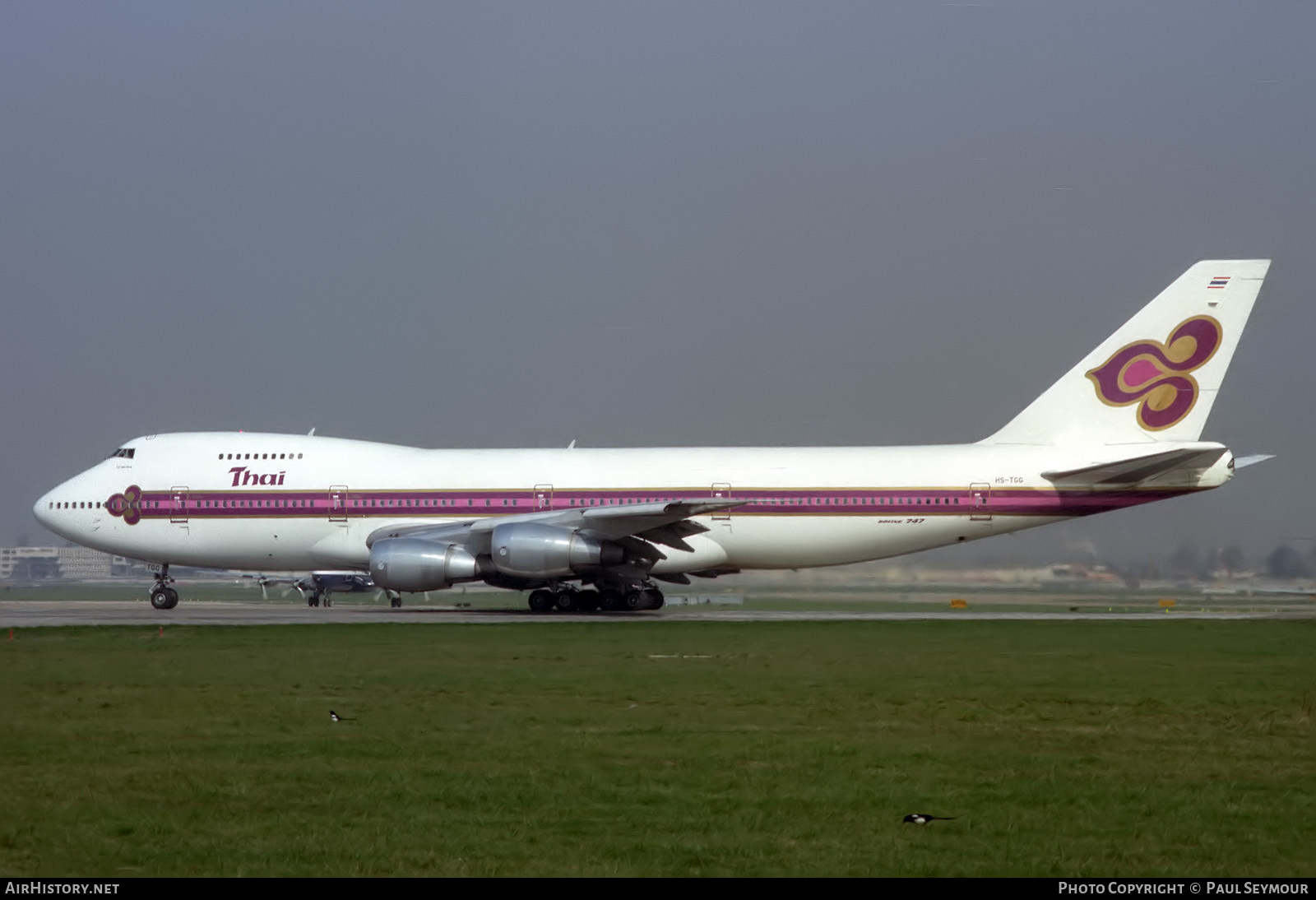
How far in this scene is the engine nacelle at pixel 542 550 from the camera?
29.0 metres

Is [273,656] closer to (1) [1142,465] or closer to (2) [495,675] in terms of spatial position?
(2) [495,675]

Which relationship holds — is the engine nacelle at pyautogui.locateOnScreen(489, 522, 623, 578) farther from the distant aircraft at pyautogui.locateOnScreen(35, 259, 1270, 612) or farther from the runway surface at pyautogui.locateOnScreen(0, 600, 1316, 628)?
Answer: the runway surface at pyautogui.locateOnScreen(0, 600, 1316, 628)

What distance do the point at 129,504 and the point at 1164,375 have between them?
23.3 meters

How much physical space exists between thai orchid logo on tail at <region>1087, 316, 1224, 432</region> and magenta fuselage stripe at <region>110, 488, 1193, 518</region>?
7.51 ft

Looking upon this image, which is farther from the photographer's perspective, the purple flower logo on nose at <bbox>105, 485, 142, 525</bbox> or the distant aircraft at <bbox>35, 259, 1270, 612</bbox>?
the purple flower logo on nose at <bbox>105, 485, 142, 525</bbox>

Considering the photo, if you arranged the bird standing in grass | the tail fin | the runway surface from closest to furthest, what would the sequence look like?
the bird standing in grass
the runway surface
the tail fin

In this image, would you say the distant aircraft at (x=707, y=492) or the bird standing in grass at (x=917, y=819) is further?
the distant aircraft at (x=707, y=492)

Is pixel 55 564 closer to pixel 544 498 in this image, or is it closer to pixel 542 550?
pixel 544 498

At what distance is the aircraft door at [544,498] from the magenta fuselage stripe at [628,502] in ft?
0.06

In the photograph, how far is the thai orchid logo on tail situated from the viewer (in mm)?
31203

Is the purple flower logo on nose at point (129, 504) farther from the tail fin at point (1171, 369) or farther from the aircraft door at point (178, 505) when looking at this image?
the tail fin at point (1171, 369)

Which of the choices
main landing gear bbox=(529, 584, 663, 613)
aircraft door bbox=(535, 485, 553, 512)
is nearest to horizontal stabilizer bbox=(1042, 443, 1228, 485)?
A: main landing gear bbox=(529, 584, 663, 613)

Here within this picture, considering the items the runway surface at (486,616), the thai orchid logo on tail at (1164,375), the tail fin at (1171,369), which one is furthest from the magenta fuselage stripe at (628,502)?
the thai orchid logo on tail at (1164,375)

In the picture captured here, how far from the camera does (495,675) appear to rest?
16.2m
